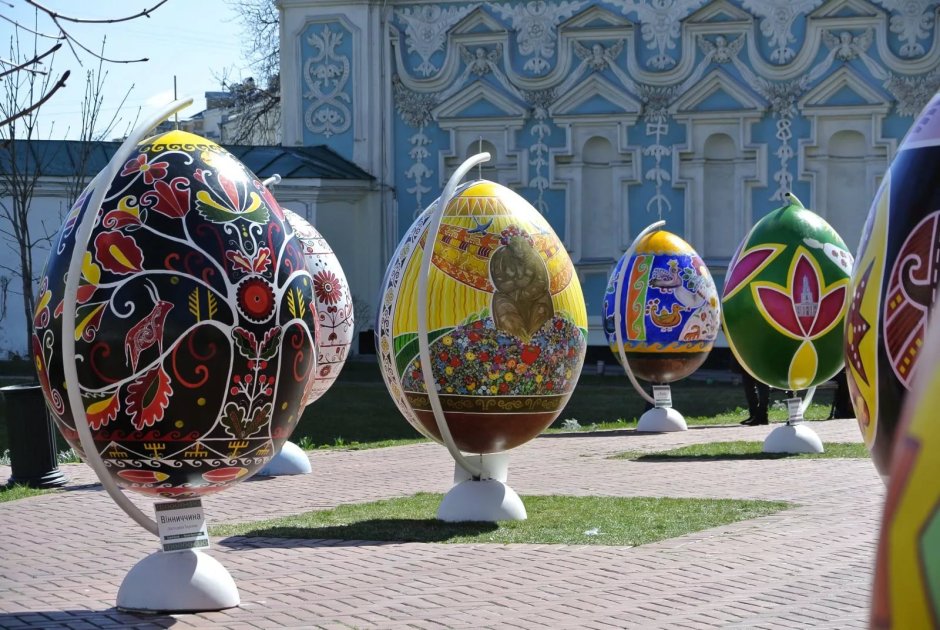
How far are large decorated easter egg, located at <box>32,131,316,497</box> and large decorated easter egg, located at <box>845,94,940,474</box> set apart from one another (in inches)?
137

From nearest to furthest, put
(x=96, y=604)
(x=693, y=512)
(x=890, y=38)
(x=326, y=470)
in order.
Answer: (x=96, y=604) → (x=693, y=512) → (x=326, y=470) → (x=890, y=38)

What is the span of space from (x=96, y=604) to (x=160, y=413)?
1.15m

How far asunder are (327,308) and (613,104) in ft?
58.6

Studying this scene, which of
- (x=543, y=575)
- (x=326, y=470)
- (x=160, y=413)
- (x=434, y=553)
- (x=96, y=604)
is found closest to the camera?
(x=160, y=413)

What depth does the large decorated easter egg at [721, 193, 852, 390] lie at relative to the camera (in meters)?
13.6

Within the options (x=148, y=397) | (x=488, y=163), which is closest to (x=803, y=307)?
(x=148, y=397)

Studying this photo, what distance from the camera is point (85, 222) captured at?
673cm

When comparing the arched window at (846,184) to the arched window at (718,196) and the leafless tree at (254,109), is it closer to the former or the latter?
the arched window at (718,196)

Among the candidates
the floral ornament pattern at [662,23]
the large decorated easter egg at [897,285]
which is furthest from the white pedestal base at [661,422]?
the floral ornament pattern at [662,23]

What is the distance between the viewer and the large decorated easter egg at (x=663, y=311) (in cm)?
1692

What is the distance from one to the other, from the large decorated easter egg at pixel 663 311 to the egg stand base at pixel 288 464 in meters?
5.25

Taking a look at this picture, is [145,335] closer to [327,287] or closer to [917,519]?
[917,519]

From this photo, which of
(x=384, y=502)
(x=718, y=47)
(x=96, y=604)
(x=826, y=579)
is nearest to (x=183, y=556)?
(x=96, y=604)

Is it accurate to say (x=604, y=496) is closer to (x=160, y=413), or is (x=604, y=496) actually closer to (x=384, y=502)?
(x=384, y=502)
